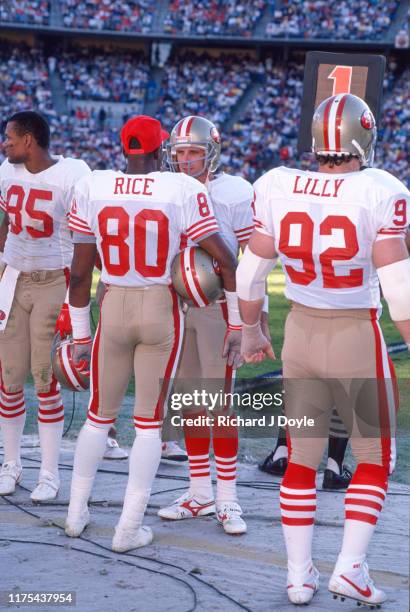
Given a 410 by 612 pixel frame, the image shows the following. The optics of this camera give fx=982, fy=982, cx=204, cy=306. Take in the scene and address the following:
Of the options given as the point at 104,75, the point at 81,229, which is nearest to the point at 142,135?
the point at 81,229

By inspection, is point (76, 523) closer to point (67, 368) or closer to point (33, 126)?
point (67, 368)

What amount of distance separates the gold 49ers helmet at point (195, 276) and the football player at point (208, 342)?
13.1 inches

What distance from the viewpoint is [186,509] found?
5.00 meters

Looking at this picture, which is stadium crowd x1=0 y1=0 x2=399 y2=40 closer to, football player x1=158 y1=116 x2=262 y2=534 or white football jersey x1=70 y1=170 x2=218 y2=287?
football player x1=158 y1=116 x2=262 y2=534

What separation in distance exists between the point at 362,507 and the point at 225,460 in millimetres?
1270

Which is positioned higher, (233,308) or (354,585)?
(233,308)

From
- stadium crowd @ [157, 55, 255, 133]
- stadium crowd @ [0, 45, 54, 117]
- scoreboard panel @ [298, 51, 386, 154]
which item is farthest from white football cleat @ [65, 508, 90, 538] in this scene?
stadium crowd @ [0, 45, 54, 117]

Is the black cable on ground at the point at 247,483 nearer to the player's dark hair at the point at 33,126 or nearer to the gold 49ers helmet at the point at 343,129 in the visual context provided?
the player's dark hair at the point at 33,126

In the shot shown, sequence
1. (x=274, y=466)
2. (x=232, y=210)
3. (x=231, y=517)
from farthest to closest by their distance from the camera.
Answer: (x=274, y=466) → (x=232, y=210) → (x=231, y=517)

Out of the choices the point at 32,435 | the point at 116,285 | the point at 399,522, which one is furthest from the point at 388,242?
the point at 32,435

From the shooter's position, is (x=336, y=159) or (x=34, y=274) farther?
(x=34, y=274)

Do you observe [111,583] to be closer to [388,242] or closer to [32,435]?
[388,242]

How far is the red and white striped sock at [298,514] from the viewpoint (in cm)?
386

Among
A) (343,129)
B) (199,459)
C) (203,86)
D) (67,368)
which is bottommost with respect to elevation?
(203,86)
